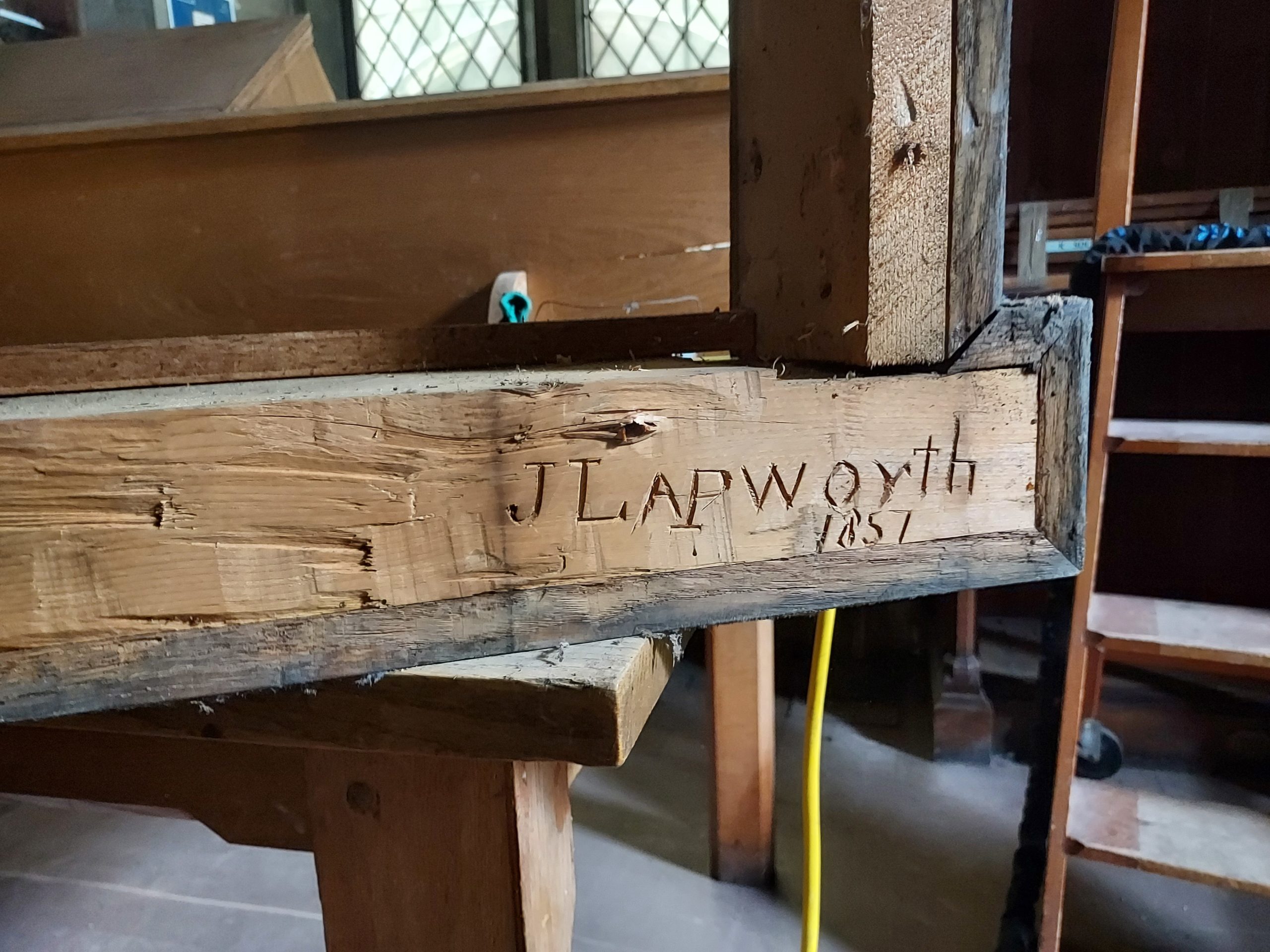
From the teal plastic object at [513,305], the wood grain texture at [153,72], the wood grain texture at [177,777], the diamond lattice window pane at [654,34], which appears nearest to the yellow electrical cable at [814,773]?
the wood grain texture at [177,777]

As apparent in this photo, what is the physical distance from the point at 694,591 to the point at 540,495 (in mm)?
87

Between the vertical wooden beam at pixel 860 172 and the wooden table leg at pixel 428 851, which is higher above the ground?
the vertical wooden beam at pixel 860 172

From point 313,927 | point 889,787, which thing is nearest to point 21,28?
point 313,927

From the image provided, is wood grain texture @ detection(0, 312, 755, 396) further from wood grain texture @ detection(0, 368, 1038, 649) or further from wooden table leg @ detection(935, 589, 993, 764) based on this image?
wooden table leg @ detection(935, 589, 993, 764)

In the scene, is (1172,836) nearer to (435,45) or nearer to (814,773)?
(814,773)

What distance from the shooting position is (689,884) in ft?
3.99

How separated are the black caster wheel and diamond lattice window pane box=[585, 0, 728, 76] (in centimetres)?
217

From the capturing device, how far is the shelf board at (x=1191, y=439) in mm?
A: 892

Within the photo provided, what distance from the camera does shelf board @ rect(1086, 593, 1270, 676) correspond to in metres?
0.90

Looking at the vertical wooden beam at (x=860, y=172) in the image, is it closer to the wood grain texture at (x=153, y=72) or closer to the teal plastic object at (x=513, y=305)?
the teal plastic object at (x=513, y=305)

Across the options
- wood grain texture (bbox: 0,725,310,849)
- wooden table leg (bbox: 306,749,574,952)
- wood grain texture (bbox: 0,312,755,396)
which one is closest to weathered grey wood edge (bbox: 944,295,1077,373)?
wood grain texture (bbox: 0,312,755,396)

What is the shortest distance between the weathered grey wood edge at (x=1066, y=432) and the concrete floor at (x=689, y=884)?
88cm

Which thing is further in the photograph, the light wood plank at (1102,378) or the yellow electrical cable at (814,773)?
the light wood plank at (1102,378)

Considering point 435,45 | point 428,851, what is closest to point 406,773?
point 428,851
